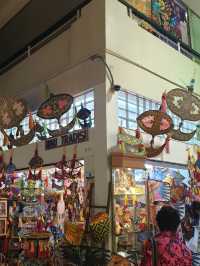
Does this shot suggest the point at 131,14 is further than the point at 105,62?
Yes

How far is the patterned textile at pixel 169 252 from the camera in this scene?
9.03 ft

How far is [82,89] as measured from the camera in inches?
184

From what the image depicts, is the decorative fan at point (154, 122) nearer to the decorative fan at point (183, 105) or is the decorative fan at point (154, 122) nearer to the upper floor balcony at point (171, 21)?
the decorative fan at point (183, 105)

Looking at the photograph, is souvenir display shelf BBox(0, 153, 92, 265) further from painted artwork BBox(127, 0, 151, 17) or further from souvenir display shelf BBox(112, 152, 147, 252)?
painted artwork BBox(127, 0, 151, 17)

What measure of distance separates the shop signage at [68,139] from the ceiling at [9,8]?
274cm

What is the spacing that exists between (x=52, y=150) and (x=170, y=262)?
2665 millimetres

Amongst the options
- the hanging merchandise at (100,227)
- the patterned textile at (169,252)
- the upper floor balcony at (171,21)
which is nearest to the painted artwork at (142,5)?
the upper floor balcony at (171,21)

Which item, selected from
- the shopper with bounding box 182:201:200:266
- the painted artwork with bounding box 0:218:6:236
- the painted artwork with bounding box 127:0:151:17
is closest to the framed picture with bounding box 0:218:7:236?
the painted artwork with bounding box 0:218:6:236

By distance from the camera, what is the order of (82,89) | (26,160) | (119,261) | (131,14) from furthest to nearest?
(26,160), (131,14), (82,89), (119,261)

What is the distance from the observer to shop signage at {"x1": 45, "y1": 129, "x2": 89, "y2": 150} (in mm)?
4437

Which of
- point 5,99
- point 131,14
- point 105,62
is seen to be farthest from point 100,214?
point 131,14

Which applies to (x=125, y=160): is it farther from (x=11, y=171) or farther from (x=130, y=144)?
(x=11, y=171)

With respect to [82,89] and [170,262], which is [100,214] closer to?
[170,262]

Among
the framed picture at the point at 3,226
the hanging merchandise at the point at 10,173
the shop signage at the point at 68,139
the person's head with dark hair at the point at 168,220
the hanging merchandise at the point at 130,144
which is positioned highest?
the shop signage at the point at 68,139
